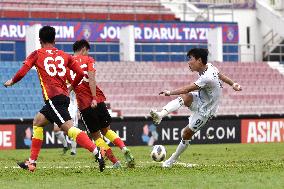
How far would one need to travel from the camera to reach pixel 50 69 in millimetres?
15008

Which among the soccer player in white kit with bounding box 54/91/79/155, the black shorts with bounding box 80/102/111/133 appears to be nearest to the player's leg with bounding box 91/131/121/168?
the black shorts with bounding box 80/102/111/133

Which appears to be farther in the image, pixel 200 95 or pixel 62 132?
pixel 62 132

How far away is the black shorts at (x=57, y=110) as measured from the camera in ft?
48.8

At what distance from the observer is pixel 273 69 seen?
45.9 m

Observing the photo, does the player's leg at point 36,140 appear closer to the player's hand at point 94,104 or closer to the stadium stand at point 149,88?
the player's hand at point 94,104

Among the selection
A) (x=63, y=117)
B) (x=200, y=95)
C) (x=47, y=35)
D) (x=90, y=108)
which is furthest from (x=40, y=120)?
(x=200, y=95)

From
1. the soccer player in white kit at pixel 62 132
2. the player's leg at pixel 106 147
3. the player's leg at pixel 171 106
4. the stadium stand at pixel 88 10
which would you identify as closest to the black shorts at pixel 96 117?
the player's leg at pixel 106 147

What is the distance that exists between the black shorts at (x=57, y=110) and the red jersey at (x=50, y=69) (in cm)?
9

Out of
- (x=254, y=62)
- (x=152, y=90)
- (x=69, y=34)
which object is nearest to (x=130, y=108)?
(x=152, y=90)

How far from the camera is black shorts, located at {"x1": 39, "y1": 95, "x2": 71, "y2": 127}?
14.9 m

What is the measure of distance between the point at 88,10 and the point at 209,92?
3124cm

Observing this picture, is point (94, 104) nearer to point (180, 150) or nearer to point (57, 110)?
point (57, 110)

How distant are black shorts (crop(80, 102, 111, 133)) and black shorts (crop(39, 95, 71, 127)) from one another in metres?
1.59

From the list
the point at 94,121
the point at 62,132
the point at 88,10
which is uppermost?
the point at 88,10
